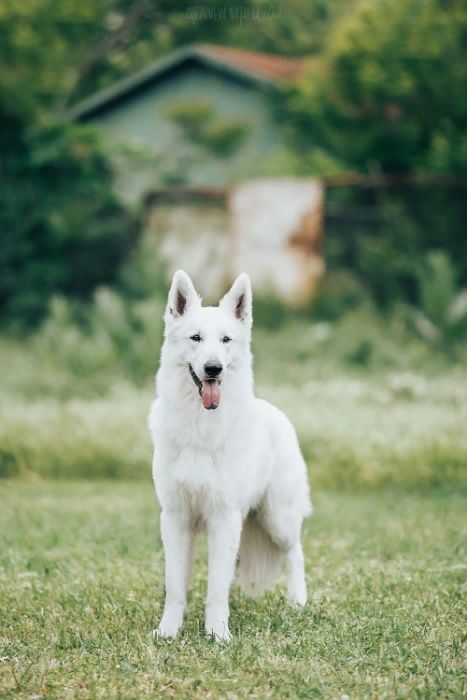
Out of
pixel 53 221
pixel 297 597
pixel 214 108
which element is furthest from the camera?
pixel 214 108

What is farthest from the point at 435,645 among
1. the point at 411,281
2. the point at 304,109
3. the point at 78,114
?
the point at 78,114

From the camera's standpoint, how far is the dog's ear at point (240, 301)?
17.3ft

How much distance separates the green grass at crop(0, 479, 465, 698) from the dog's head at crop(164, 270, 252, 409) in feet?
3.77

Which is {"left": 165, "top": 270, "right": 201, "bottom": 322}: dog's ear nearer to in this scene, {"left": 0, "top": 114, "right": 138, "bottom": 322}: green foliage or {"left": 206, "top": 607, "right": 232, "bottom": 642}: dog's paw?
{"left": 206, "top": 607, "right": 232, "bottom": 642}: dog's paw

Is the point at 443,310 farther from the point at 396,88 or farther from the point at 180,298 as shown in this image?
the point at 180,298

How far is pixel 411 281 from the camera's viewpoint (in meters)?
19.4

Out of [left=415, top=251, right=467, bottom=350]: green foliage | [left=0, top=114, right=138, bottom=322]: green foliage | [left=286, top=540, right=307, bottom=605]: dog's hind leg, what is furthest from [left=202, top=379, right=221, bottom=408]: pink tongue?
[left=0, top=114, right=138, bottom=322]: green foliage

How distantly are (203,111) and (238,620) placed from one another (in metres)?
22.7

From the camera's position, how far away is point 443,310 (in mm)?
17109

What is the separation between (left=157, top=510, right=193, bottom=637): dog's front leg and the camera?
5.26 metres

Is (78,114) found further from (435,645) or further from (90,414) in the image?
(435,645)

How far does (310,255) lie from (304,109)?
677cm

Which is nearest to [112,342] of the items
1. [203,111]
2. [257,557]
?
[257,557]

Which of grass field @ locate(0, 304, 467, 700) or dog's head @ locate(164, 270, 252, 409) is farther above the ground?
dog's head @ locate(164, 270, 252, 409)
